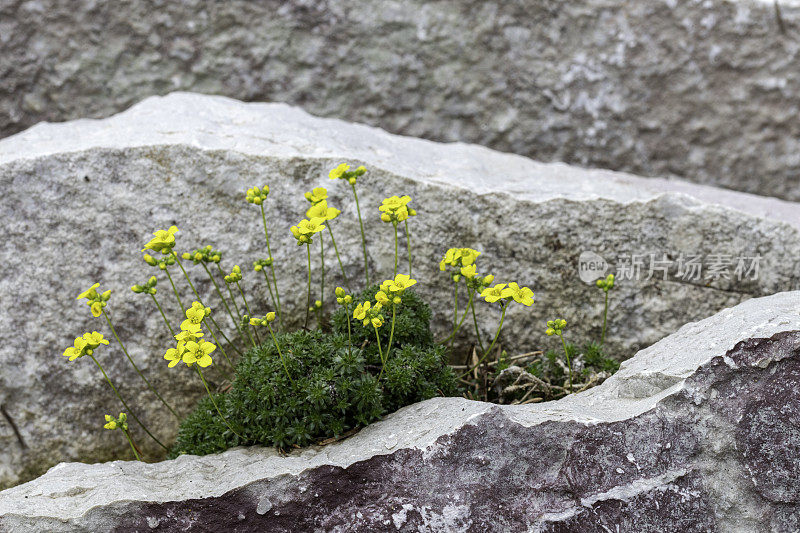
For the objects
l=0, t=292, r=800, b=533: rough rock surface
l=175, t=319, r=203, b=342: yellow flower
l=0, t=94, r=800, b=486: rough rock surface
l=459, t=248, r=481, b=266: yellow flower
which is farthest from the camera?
l=0, t=94, r=800, b=486: rough rock surface

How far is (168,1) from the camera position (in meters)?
4.97

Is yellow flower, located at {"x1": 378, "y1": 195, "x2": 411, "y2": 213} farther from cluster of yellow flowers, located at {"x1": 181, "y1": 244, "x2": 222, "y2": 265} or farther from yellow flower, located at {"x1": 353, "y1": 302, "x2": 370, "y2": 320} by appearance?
cluster of yellow flowers, located at {"x1": 181, "y1": 244, "x2": 222, "y2": 265}

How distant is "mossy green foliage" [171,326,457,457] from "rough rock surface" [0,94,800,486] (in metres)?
0.61

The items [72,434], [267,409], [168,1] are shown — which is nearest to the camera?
[267,409]

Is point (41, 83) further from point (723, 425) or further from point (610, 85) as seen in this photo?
point (723, 425)

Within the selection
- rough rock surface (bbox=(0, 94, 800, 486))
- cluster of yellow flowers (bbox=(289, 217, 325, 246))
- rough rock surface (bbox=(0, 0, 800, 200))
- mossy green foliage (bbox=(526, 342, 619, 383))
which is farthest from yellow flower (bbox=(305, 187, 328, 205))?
rough rock surface (bbox=(0, 0, 800, 200))

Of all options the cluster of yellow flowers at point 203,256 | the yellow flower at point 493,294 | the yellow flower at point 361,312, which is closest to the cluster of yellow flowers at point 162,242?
the cluster of yellow flowers at point 203,256

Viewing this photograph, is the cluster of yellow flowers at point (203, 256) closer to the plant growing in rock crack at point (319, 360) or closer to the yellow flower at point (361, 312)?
the plant growing in rock crack at point (319, 360)

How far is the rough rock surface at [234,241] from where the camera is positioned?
3.59 meters

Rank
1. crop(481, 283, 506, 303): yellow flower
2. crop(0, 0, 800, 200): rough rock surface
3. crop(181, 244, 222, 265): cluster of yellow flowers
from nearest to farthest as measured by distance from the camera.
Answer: crop(481, 283, 506, 303): yellow flower, crop(181, 244, 222, 265): cluster of yellow flowers, crop(0, 0, 800, 200): rough rock surface

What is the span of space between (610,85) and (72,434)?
13.8ft

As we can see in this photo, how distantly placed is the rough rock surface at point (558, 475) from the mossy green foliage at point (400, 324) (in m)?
0.61

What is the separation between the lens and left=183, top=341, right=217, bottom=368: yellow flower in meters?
2.69

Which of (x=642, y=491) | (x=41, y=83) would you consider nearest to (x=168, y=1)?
(x=41, y=83)
